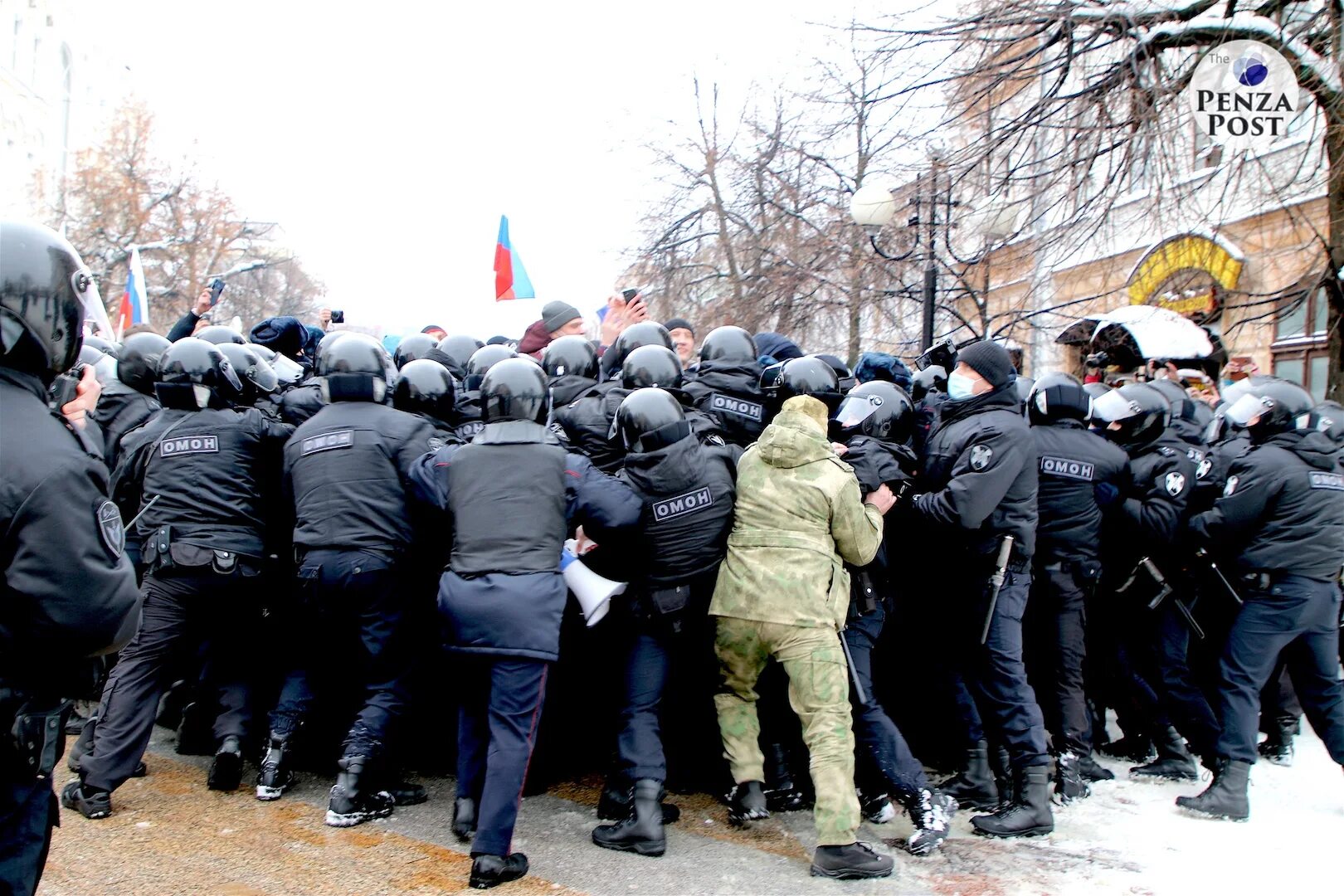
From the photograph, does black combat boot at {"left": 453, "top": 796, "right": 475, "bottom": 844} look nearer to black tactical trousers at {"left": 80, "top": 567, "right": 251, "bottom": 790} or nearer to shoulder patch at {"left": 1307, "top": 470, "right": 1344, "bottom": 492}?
black tactical trousers at {"left": 80, "top": 567, "right": 251, "bottom": 790}

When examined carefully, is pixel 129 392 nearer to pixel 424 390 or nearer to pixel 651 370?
pixel 424 390

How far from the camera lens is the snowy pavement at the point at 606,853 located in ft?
14.5

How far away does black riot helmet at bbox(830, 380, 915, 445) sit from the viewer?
5621 millimetres

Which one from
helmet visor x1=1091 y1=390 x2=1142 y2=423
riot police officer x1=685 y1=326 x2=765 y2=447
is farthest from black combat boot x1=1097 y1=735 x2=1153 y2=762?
riot police officer x1=685 y1=326 x2=765 y2=447

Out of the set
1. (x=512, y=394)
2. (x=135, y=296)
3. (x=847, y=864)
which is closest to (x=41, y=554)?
(x=512, y=394)

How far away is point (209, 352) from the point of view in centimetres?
546

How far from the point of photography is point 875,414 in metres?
5.64

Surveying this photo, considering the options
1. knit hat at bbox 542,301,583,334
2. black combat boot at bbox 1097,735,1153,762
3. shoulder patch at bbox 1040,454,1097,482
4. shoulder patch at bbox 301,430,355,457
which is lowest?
black combat boot at bbox 1097,735,1153,762

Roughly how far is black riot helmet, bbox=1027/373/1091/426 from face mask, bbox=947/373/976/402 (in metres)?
0.63

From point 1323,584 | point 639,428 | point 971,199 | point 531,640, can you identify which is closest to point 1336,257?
point 971,199

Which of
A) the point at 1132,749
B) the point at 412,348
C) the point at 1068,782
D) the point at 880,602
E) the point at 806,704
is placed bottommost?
the point at 1132,749

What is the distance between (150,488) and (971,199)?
10522 mm

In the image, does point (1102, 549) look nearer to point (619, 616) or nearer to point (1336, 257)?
point (619, 616)

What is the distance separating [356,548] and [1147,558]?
4.39 metres
